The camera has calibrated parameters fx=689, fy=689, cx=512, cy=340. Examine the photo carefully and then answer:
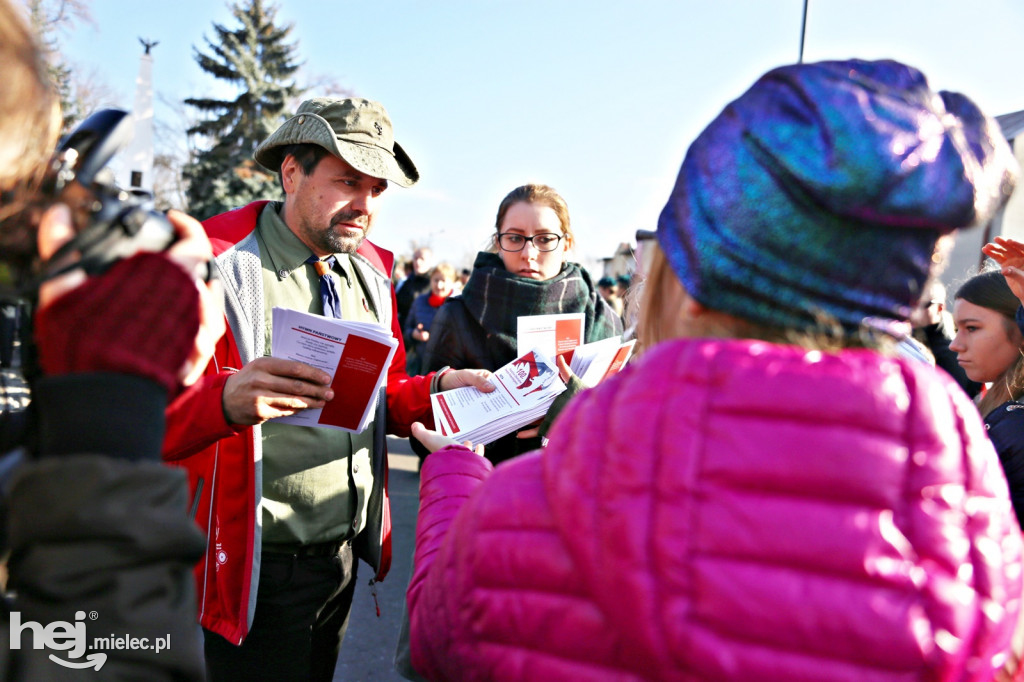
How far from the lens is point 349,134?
226 cm

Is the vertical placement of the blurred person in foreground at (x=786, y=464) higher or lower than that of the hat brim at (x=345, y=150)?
lower

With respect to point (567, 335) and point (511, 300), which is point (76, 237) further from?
point (511, 300)

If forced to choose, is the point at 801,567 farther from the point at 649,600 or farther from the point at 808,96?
the point at 808,96

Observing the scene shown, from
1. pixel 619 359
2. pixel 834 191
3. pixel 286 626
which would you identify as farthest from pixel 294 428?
pixel 834 191

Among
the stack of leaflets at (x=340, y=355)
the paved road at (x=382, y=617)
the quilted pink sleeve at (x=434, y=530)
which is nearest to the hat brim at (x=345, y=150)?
the stack of leaflets at (x=340, y=355)

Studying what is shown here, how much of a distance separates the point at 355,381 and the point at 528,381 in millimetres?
597

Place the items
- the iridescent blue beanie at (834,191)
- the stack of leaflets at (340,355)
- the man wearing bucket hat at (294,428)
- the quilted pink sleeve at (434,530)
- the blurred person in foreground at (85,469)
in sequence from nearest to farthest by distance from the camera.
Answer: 1. the blurred person in foreground at (85,469)
2. the iridescent blue beanie at (834,191)
3. the quilted pink sleeve at (434,530)
4. the stack of leaflets at (340,355)
5. the man wearing bucket hat at (294,428)

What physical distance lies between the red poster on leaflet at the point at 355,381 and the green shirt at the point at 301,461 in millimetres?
226

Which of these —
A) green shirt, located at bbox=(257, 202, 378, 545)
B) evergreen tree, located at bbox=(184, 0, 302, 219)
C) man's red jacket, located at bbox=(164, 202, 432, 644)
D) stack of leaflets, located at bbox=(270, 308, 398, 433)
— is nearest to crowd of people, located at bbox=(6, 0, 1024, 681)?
stack of leaflets, located at bbox=(270, 308, 398, 433)

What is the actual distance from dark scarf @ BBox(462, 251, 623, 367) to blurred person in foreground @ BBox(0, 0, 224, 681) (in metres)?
2.12

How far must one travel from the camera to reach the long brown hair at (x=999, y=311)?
2650 millimetres

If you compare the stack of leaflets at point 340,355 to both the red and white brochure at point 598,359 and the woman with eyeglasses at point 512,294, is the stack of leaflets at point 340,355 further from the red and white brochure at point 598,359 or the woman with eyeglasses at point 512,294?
the woman with eyeglasses at point 512,294

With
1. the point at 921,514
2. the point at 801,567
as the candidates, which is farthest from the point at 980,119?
the point at 801,567

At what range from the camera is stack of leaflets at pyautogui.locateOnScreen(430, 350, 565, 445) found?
199 cm
